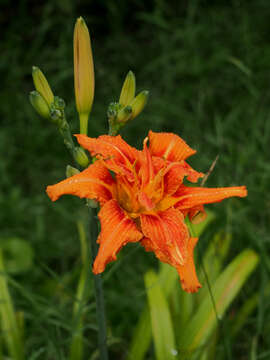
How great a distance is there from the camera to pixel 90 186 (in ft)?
4.17

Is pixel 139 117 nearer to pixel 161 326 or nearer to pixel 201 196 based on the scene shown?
pixel 161 326

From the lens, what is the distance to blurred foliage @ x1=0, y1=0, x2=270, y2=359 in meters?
2.66

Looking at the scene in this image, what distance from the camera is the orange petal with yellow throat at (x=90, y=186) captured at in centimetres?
124

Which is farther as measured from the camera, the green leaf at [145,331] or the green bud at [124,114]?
the green leaf at [145,331]

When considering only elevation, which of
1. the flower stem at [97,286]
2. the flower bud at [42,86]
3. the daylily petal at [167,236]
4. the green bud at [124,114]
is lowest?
the flower stem at [97,286]

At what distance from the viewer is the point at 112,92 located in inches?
149

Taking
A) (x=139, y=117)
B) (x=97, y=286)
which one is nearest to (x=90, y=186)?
(x=97, y=286)

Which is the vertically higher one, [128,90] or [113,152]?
[128,90]

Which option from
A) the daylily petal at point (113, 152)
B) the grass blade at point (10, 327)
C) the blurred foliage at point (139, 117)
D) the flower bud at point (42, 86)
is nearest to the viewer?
the daylily petal at point (113, 152)

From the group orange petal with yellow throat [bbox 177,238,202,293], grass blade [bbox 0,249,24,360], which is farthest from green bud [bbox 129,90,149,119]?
grass blade [bbox 0,249,24,360]

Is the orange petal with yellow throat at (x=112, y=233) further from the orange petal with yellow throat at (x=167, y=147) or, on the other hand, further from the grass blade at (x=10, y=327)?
the grass blade at (x=10, y=327)

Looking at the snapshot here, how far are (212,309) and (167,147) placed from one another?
2.69 ft

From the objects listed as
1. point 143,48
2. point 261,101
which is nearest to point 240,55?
point 261,101

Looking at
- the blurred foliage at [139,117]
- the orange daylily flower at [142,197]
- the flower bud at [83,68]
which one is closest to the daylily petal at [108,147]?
the orange daylily flower at [142,197]
